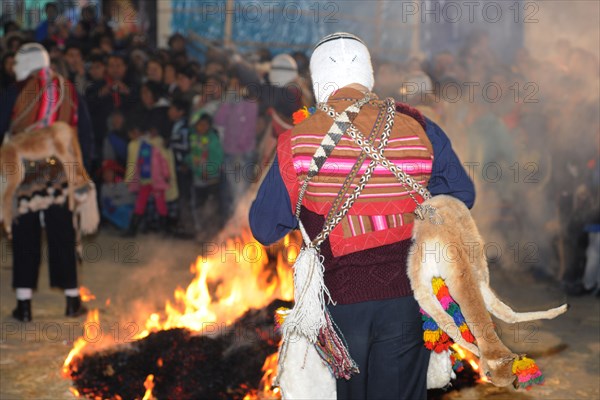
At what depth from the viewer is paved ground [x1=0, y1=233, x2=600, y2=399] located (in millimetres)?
5609

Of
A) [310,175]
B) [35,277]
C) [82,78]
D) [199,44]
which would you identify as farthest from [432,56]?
[310,175]

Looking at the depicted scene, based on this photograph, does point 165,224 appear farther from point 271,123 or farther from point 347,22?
point 347,22

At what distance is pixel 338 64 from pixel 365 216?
62cm

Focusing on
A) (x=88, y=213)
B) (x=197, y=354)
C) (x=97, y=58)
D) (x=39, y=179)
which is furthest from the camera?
(x=97, y=58)

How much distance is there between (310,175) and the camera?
3203 mm

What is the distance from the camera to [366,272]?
3266 mm

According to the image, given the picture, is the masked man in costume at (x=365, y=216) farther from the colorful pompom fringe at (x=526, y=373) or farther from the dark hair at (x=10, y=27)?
the dark hair at (x=10, y=27)

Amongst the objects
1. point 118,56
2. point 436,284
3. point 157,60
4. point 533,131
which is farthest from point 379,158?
point 118,56

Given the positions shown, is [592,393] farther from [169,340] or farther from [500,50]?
[500,50]

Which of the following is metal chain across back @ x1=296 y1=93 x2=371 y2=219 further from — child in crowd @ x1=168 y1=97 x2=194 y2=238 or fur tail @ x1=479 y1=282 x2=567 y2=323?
child in crowd @ x1=168 y1=97 x2=194 y2=238

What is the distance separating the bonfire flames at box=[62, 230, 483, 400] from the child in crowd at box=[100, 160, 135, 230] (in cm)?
470

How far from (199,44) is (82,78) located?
196 centimetres

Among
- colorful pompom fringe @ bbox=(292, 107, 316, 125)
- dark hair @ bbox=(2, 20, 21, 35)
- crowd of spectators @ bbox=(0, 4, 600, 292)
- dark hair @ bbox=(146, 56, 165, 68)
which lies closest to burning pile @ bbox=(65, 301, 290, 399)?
colorful pompom fringe @ bbox=(292, 107, 316, 125)

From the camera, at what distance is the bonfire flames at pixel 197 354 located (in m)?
5.27
